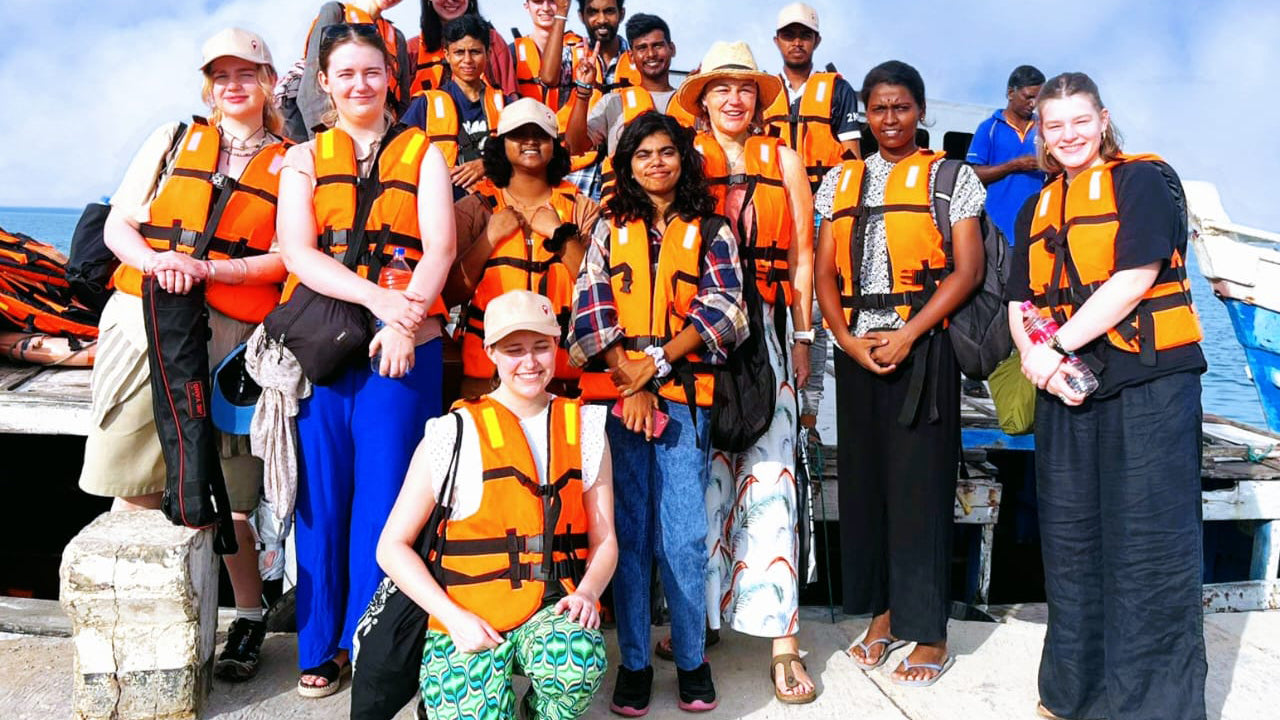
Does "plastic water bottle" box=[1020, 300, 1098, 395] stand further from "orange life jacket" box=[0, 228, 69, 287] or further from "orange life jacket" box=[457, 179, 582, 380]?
"orange life jacket" box=[0, 228, 69, 287]

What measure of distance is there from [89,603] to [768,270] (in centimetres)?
269

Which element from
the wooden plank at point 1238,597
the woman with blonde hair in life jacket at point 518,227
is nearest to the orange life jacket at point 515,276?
the woman with blonde hair in life jacket at point 518,227

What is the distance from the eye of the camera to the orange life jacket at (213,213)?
371cm

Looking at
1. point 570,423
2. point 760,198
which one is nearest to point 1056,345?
point 760,198

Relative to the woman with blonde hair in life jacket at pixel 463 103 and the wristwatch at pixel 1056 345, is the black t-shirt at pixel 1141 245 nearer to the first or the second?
the wristwatch at pixel 1056 345

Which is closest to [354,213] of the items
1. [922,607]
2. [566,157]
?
[566,157]

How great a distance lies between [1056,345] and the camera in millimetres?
3658

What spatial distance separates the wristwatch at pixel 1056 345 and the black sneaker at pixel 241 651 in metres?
3.18

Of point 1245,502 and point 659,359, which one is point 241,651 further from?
point 1245,502

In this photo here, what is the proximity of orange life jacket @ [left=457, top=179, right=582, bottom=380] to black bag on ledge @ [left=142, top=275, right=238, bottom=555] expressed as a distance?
957 mm

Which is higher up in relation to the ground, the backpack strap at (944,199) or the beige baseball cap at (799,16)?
the beige baseball cap at (799,16)

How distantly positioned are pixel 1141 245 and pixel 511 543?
2.27 metres

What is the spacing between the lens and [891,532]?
414cm

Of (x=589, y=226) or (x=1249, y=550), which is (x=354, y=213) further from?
(x=1249, y=550)
